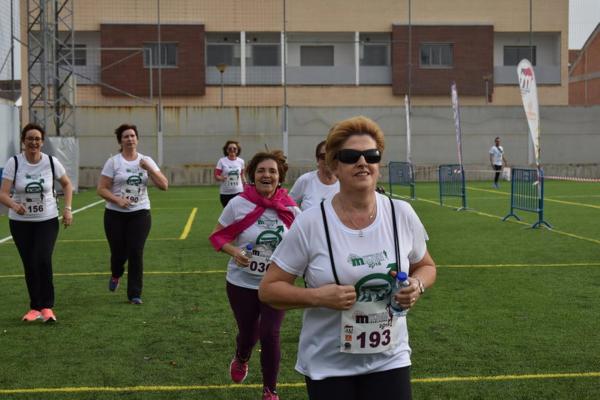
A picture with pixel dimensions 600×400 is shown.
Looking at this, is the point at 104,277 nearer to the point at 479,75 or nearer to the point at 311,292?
the point at 311,292

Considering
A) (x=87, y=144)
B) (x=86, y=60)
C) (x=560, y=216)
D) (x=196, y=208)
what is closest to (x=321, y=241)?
(x=560, y=216)

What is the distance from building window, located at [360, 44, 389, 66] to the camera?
170 feet

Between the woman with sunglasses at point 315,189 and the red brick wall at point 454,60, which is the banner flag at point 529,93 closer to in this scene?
the woman with sunglasses at point 315,189

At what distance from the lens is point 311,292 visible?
3.88 meters

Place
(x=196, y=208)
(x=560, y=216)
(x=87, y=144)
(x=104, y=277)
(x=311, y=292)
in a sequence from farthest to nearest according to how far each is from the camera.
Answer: (x=87, y=144), (x=196, y=208), (x=560, y=216), (x=104, y=277), (x=311, y=292)

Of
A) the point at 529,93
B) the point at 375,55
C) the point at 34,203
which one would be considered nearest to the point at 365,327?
the point at 34,203

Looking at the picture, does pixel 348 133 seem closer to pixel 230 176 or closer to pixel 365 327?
pixel 365 327

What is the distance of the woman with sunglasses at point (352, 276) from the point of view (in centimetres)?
392

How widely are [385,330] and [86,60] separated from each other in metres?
47.7

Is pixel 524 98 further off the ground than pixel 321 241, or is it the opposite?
pixel 524 98

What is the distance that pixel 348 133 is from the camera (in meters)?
4.03

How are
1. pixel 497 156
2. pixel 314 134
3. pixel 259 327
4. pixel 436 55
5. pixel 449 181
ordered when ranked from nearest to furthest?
pixel 259 327
pixel 449 181
pixel 497 156
pixel 314 134
pixel 436 55

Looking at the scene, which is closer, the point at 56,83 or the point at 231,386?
the point at 231,386

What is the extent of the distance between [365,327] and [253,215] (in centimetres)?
309
